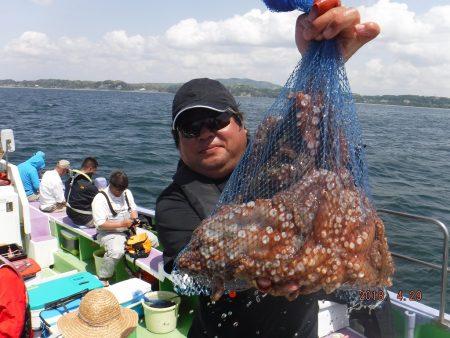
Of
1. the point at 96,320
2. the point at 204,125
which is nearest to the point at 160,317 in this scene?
the point at 96,320

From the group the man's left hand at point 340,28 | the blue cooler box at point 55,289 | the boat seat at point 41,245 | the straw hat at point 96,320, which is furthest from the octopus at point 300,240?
the boat seat at point 41,245

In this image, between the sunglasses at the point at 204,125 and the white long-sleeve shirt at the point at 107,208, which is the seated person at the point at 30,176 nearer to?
the white long-sleeve shirt at the point at 107,208

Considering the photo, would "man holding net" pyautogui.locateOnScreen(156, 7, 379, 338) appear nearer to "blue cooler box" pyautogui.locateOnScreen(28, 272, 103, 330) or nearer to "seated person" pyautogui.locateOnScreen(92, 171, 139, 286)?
"blue cooler box" pyautogui.locateOnScreen(28, 272, 103, 330)

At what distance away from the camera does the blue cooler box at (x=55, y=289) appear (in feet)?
17.4

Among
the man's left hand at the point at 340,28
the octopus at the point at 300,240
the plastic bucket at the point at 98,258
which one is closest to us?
the octopus at the point at 300,240

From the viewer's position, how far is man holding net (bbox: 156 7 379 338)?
2.05 meters

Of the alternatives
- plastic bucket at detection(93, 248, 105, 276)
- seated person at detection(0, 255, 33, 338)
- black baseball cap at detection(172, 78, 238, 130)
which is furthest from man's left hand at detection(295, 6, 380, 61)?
plastic bucket at detection(93, 248, 105, 276)

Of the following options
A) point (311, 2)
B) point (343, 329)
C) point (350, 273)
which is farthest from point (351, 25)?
point (343, 329)

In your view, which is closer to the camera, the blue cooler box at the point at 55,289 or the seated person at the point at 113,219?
the blue cooler box at the point at 55,289

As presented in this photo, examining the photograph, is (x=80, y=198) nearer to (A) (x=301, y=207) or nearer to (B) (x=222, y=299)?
(B) (x=222, y=299)

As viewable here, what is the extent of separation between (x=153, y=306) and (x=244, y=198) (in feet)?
13.5

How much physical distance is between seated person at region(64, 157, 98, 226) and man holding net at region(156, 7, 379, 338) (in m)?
6.50

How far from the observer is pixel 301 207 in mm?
1718

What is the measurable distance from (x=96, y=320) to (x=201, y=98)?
3.40 m
